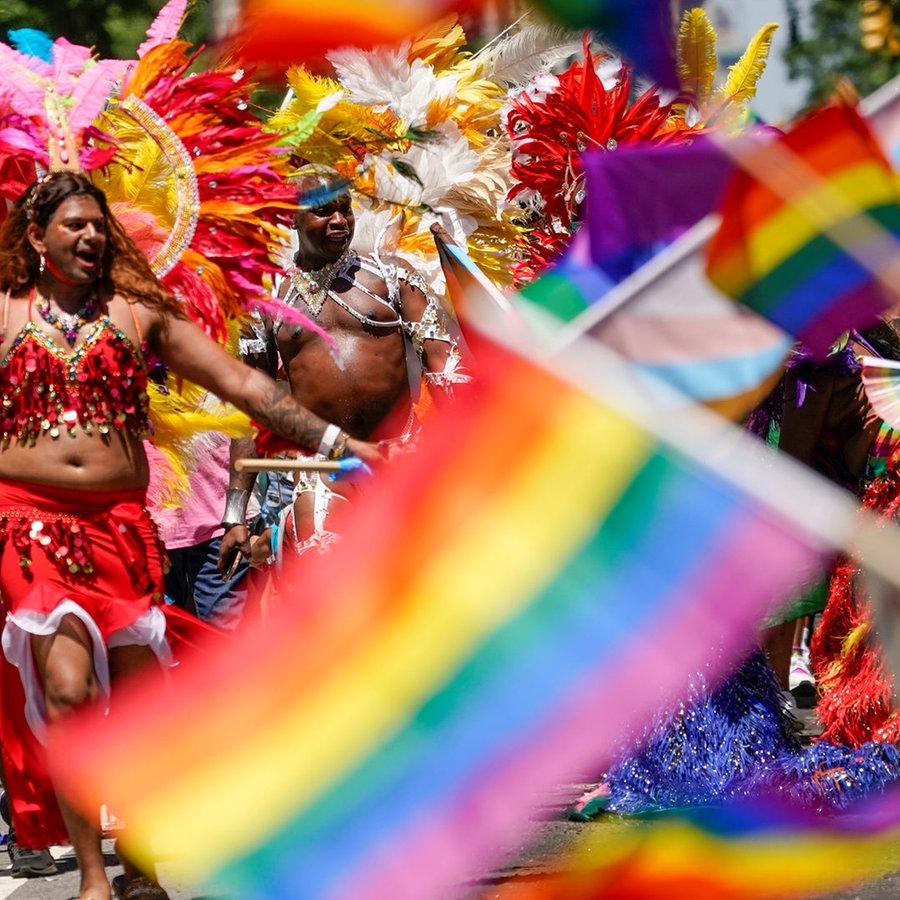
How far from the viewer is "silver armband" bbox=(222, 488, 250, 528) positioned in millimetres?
7250

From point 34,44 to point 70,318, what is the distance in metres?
1.01

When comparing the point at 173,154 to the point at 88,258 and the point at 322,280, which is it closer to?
the point at 88,258

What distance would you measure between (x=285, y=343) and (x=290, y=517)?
572mm

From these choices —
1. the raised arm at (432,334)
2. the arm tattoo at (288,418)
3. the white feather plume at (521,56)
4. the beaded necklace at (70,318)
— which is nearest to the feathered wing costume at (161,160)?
the beaded necklace at (70,318)

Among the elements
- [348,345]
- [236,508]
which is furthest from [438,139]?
[236,508]

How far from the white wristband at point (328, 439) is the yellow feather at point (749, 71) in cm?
245

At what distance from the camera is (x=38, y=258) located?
516 centimetres

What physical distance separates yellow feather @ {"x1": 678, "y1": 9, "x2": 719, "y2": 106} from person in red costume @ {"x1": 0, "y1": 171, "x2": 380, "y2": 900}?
4.22ft

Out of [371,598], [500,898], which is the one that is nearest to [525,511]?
[371,598]

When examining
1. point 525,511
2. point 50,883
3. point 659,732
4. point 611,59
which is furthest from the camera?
point 611,59

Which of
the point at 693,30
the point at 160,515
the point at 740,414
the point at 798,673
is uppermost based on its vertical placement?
the point at 693,30

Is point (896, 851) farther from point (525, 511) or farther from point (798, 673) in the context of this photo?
point (798, 673)

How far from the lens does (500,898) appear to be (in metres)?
5.00

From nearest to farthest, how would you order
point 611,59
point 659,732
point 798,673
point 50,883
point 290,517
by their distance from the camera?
point 50,883 → point 659,732 → point 290,517 → point 611,59 → point 798,673
